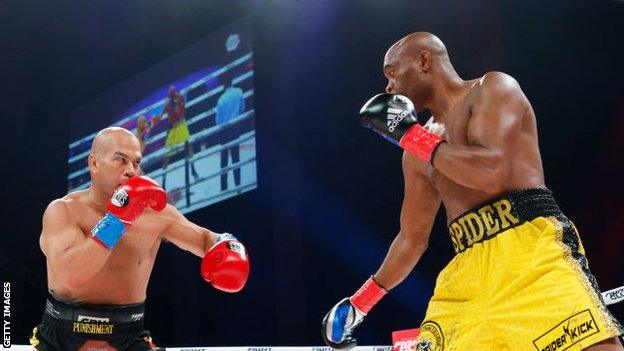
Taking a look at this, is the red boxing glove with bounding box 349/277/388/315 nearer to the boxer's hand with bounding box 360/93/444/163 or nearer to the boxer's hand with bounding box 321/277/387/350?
the boxer's hand with bounding box 321/277/387/350

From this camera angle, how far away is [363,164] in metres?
5.32

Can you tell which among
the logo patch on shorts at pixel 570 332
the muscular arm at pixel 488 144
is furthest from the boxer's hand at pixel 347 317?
the logo patch on shorts at pixel 570 332

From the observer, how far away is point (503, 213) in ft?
5.44

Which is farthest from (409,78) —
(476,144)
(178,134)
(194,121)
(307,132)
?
(178,134)

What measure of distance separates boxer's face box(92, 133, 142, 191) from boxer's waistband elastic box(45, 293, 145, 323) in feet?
1.39

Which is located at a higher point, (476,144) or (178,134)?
(178,134)

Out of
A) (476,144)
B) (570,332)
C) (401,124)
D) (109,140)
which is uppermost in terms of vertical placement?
(109,140)

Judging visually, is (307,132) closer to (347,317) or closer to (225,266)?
(225,266)

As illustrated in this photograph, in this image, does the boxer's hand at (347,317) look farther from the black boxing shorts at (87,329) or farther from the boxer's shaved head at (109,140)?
the boxer's shaved head at (109,140)

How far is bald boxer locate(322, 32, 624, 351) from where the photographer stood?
58.1 inches

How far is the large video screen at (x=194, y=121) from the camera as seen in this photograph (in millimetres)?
5461

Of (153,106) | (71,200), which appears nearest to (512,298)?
(71,200)

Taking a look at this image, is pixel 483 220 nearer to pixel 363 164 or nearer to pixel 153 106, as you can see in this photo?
pixel 363 164

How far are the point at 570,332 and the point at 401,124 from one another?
65 cm
